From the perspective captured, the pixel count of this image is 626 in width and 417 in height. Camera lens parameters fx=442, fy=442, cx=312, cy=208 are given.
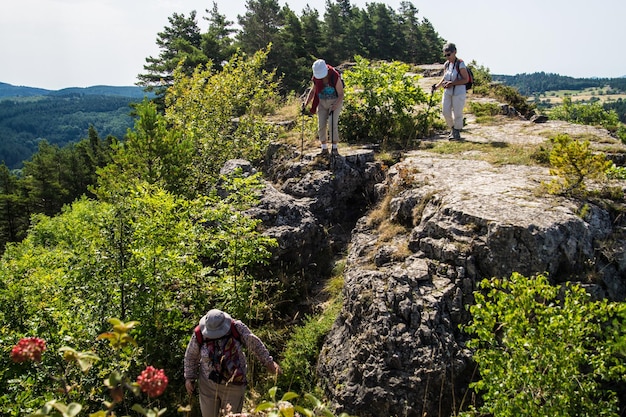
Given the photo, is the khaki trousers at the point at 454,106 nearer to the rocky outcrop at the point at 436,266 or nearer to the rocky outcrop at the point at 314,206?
the rocky outcrop at the point at 314,206

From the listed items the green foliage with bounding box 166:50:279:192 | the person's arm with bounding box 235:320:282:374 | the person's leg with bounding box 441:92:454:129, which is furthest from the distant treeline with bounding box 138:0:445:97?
the person's arm with bounding box 235:320:282:374

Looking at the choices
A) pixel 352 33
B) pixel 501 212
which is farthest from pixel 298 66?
pixel 501 212

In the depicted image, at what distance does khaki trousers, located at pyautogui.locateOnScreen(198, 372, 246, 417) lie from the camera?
486cm

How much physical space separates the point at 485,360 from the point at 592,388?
0.77 m

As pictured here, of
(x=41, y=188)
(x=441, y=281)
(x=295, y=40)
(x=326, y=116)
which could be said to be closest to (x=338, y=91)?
(x=326, y=116)

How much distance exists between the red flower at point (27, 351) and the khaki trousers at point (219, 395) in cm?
307

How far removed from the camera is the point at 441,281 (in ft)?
19.2

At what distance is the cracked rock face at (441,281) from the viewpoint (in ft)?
17.1

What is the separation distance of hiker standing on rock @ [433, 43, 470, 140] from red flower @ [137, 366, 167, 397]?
9.17m

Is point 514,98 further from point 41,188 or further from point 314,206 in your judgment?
point 41,188

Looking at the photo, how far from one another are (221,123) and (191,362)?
10.3 m

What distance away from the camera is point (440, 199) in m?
6.98

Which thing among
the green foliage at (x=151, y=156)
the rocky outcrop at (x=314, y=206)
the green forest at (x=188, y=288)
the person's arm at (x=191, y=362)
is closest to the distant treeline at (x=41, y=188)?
the green forest at (x=188, y=288)

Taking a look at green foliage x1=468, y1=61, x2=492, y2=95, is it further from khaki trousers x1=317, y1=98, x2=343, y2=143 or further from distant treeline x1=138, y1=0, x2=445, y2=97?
distant treeline x1=138, y1=0, x2=445, y2=97
